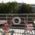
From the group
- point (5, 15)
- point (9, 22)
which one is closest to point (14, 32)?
point (9, 22)

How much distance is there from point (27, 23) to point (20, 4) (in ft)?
0.83

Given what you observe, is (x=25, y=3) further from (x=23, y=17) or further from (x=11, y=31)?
(x=11, y=31)

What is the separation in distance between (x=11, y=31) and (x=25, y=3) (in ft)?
1.29

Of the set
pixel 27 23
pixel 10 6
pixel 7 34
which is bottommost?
pixel 7 34

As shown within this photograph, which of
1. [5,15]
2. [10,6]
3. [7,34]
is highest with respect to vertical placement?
[10,6]

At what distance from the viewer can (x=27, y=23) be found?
4.31 feet

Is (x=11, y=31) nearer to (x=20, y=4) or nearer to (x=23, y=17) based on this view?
(x=23, y=17)

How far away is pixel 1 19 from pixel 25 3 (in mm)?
364

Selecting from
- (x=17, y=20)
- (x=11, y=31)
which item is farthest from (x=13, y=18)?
(x=11, y=31)

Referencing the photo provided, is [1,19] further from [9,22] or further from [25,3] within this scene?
[25,3]

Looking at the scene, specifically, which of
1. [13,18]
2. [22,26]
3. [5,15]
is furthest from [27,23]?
[5,15]

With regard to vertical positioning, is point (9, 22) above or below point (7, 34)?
above

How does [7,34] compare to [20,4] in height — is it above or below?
below

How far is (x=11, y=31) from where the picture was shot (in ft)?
4.25
